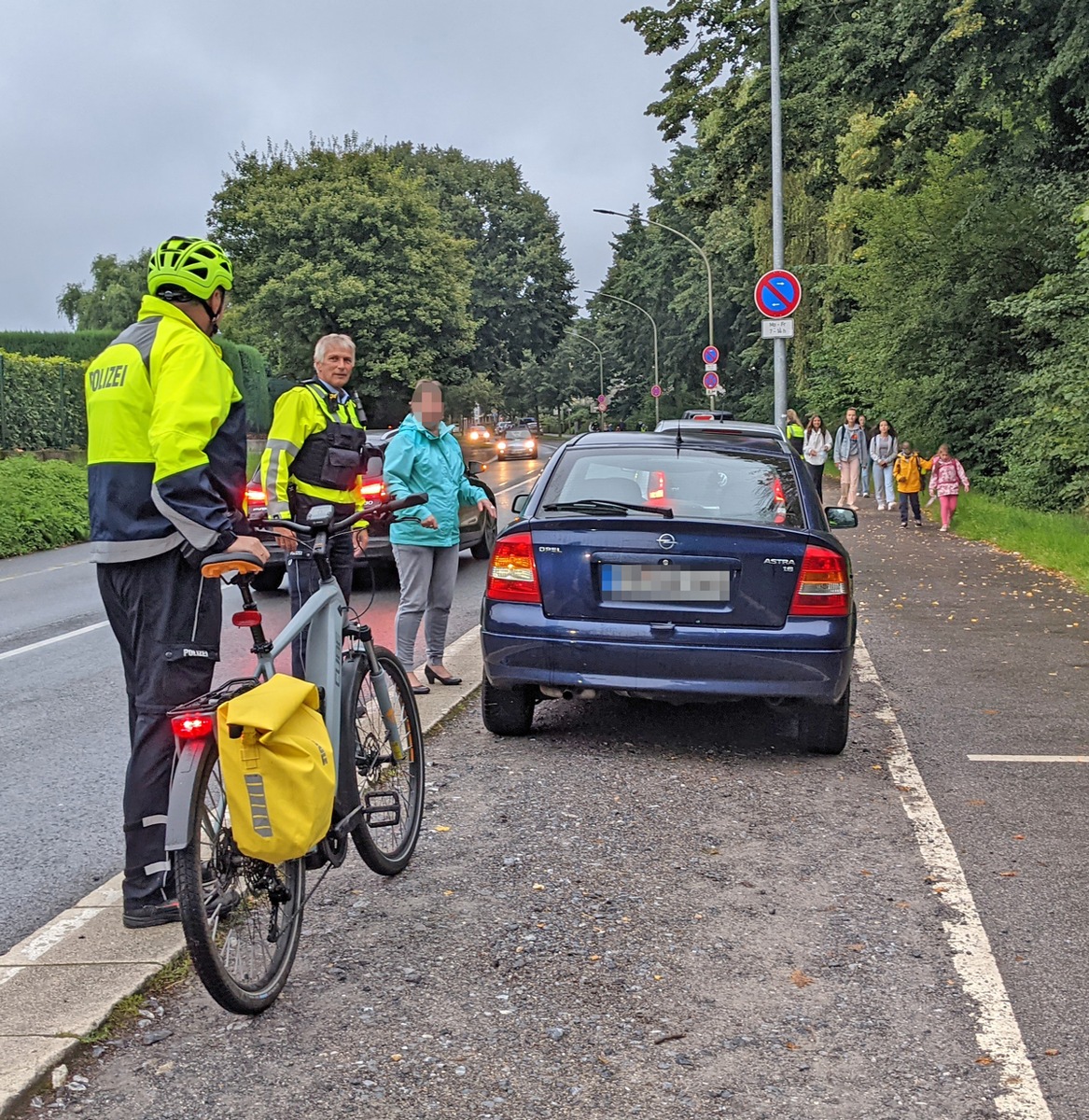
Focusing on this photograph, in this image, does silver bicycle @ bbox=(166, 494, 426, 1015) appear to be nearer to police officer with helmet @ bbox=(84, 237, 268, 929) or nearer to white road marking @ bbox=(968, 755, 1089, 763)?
police officer with helmet @ bbox=(84, 237, 268, 929)

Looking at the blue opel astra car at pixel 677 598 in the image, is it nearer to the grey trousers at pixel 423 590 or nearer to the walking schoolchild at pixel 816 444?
the grey trousers at pixel 423 590

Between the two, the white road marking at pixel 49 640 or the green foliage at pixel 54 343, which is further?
the green foliage at pixel 54 343

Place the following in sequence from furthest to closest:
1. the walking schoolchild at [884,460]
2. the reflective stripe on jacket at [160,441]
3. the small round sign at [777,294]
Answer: the walking schoolchild at [884,460]
the small round sign at [777,294]
the reflective stripe on jacket at [160,441]

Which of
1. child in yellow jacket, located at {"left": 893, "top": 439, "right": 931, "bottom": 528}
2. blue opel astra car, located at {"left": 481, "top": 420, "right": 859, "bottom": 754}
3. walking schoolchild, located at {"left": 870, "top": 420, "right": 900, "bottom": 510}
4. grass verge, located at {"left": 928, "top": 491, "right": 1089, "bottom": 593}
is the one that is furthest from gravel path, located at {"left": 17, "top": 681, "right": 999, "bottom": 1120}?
walking schoolchild, located at {"left": 870, "top": 420, "right": 900, "bottom": 510}

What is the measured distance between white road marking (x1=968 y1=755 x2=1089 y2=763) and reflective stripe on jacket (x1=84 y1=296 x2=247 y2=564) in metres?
3.97

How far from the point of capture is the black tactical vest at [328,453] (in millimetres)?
6055

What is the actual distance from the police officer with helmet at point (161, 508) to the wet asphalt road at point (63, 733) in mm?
757

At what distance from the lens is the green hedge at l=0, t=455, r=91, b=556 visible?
20109 mm

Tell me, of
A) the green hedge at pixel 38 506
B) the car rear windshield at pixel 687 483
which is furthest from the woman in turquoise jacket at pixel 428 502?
the green hedge at pixel 38 506

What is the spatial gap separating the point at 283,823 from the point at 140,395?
1302 millimetres

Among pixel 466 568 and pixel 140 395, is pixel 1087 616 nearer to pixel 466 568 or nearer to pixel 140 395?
pixel 466 568

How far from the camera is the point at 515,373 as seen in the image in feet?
327

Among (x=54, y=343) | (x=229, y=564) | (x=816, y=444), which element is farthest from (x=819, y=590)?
(x=54, y=343)

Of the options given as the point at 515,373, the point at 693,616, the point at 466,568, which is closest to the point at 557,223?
the point at 515,373
